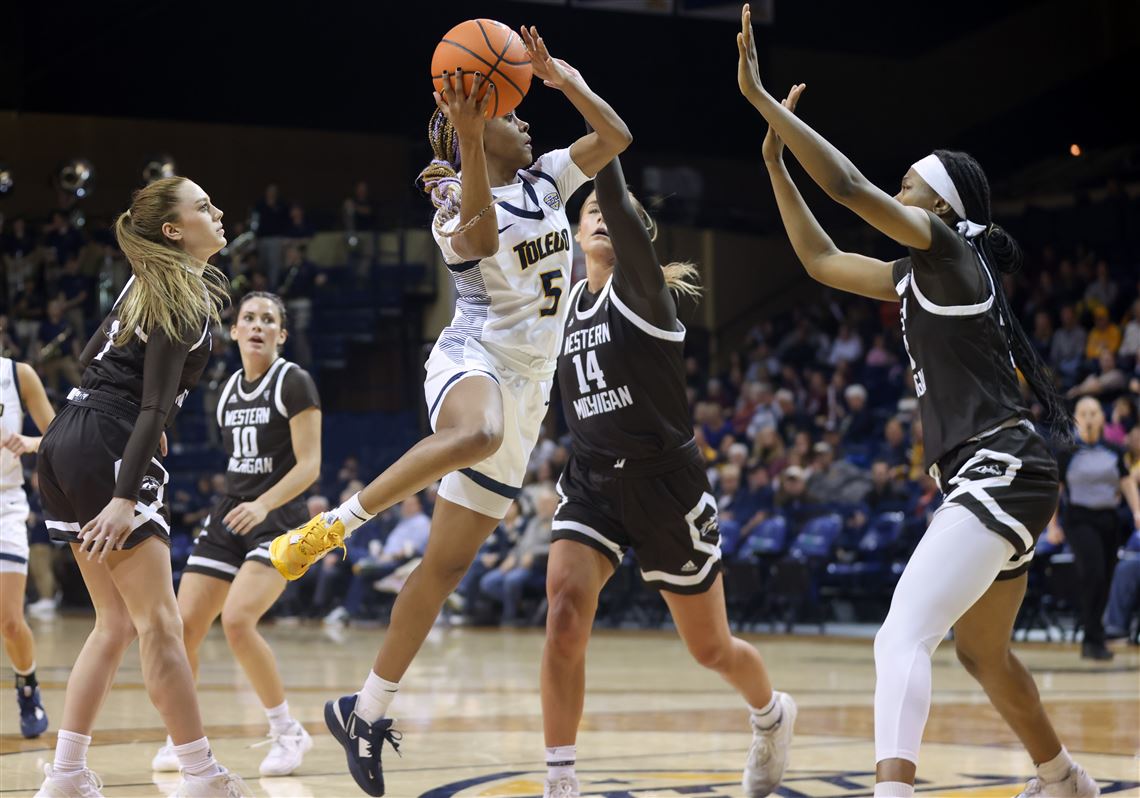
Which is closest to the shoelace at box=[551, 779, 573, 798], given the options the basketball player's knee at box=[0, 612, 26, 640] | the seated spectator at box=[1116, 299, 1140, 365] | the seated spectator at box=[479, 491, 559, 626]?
the basketball player's knee at box=[0, 612, 26, 640]

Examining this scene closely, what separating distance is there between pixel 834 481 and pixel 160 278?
33.0 ft

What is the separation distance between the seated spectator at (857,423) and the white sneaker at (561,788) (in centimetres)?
1125

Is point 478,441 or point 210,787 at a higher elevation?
point 478,441

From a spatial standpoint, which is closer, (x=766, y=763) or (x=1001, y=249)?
(x=1001, y=249)

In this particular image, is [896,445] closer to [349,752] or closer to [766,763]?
[766,763]

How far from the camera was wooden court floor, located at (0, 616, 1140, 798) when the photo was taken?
5.28 m

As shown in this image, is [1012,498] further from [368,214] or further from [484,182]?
[368,214]

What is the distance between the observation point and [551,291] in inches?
178

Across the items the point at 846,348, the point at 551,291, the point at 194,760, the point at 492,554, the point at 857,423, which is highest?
the point at 846,348

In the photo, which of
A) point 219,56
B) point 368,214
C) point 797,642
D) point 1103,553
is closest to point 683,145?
point 368,214

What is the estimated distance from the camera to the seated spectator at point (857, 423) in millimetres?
15453

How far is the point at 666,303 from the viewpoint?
486cm

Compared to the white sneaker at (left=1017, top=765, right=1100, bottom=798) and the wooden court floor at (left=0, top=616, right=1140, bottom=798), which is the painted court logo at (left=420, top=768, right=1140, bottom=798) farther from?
the white sneaker at (left=1017, top=765, right=1100, bottom=798)

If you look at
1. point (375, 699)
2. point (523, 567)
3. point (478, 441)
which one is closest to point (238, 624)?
point (375, 699)
